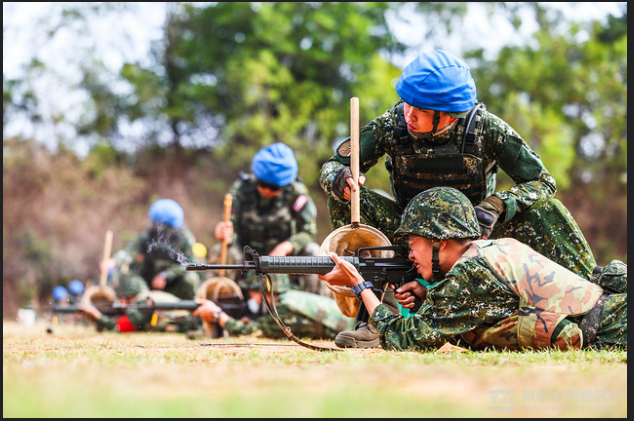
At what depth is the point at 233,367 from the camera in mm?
4398

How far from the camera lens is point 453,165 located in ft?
21.3

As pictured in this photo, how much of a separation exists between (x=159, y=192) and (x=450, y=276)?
26.5 metres

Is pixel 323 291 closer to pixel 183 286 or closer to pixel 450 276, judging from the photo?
pixel 183 286

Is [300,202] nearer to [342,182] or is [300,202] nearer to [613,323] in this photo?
[342,182]

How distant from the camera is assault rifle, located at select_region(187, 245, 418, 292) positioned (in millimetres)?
5742

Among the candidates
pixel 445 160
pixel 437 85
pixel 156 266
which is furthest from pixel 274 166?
pixel 156 266

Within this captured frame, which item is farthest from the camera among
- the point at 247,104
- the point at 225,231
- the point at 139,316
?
the point at 247,104

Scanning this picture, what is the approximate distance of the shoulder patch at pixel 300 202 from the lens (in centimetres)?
995

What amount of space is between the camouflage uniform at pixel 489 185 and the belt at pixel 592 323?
3.57ft

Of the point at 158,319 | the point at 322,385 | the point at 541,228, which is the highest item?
the point at 541,228

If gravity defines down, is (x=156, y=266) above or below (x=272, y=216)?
below

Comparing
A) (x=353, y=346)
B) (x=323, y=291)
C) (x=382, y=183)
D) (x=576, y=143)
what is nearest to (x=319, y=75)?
(x=382, y=183)

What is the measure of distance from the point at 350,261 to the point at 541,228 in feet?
6.05

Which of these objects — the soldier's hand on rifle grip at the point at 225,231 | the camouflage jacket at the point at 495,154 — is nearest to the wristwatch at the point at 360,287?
the camouflage jacket at the point at 495,154
